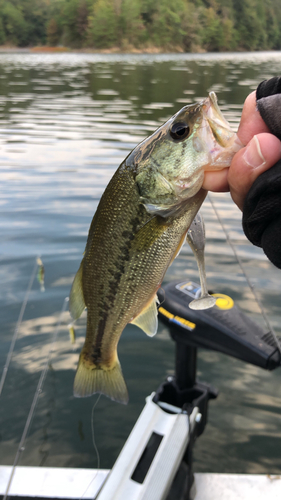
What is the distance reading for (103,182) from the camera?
380 inches

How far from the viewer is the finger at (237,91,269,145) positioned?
4.87 ft

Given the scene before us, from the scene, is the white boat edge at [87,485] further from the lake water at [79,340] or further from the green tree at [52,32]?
the green tree at [52,32]

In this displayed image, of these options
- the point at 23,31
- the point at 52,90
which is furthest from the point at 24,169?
the point at 23,31

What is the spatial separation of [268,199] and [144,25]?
320ft

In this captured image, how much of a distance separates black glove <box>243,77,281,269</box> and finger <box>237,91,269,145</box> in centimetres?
4

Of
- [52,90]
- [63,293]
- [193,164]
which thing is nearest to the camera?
[193,164]

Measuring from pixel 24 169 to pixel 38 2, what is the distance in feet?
402

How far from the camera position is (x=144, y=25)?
8569 cm

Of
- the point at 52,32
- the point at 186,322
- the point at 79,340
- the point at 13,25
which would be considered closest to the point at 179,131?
the point at 186,322

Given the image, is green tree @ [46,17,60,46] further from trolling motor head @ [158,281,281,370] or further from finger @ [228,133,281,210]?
finger @ [228,133,281,210]

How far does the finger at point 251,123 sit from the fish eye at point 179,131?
224 mm

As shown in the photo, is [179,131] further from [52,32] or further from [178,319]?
[52,32]

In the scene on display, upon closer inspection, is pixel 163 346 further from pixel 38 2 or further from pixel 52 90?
pixel 38 2

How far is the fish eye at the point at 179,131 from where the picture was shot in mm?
1635
